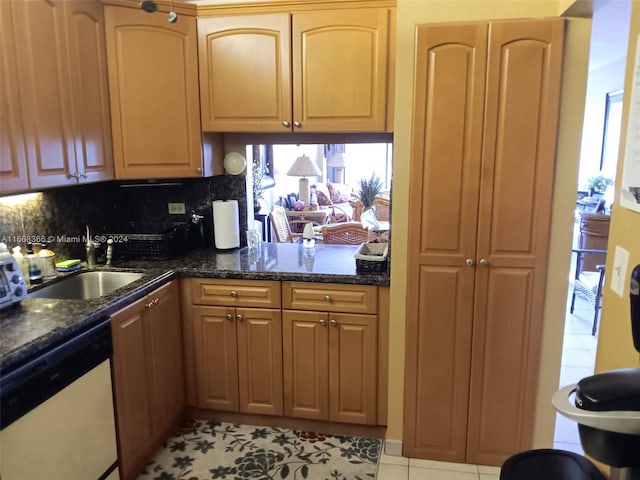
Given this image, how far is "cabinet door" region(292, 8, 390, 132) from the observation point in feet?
8.02

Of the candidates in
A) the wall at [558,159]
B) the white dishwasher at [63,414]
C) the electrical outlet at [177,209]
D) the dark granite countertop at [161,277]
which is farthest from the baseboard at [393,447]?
the electrical outlet at [177,209]

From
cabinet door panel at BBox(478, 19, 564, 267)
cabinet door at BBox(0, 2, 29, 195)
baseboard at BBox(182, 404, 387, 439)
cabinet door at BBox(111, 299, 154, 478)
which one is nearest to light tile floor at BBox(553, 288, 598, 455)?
baseboard at BBox(182, 404, 387, 439)

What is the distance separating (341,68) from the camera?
249 centimetres

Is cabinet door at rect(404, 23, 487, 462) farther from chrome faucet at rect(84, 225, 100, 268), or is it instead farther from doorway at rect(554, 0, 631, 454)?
chrome faucet at rect(84, 225, 100, 268)

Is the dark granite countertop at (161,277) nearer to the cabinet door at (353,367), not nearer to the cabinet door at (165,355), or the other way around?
the cabinet door at (165,355)

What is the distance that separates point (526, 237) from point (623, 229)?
2.71 feet

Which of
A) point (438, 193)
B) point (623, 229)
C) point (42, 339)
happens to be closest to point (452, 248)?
point (438, 193)

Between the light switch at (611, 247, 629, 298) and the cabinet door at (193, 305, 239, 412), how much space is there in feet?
5.91

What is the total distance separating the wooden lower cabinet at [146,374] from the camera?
2111mm

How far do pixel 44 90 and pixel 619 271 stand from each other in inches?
89.0

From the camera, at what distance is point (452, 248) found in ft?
7.27

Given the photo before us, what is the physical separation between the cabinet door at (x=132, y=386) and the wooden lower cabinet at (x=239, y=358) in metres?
0.38

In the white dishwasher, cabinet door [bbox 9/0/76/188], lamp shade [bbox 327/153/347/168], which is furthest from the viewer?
lamp shade [bbox 327/153/347/168]

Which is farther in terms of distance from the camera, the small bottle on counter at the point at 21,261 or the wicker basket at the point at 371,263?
the wicker basket at the point at 371,263
